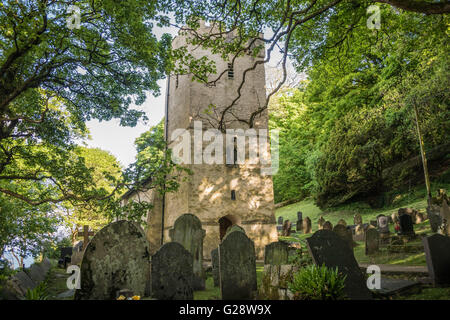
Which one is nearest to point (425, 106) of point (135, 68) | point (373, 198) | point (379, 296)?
point (373, 198)

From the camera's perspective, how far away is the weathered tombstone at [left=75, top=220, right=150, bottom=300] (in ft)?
15.7

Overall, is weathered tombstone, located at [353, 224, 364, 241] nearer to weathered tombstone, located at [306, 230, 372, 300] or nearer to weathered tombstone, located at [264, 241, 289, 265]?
weathered tombstone, located at [264, 241, 289, 265]

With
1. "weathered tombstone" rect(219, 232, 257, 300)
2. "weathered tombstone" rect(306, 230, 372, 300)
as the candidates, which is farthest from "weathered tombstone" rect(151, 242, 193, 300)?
"weathered tombstone" rect(306, 230, 372, 300)

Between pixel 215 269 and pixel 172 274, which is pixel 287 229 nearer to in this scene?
pixel 215 269

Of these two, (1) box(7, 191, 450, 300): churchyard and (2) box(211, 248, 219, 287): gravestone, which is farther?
(2) box(211, 248, 219, 287): gravestone

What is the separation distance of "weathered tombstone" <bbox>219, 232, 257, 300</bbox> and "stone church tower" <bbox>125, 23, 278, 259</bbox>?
7.77 meters

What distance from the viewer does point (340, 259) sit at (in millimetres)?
4926

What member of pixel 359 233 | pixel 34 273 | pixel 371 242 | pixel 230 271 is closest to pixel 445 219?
pixel 371 242

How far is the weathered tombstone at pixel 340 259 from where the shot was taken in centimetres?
454

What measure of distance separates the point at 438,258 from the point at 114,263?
6.34 metres

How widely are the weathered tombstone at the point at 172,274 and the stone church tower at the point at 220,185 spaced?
8391 mm
